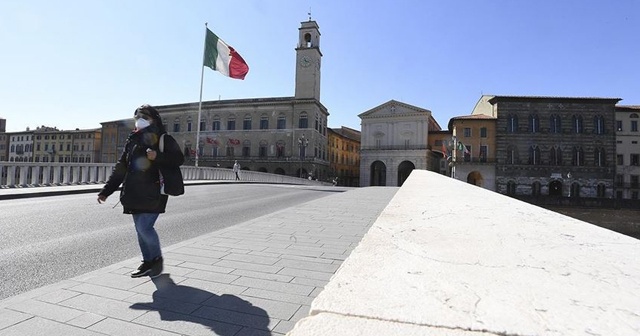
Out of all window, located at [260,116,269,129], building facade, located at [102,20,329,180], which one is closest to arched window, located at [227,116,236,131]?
building facade, located at [102,20,329,180]

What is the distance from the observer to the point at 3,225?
6227 millimetres

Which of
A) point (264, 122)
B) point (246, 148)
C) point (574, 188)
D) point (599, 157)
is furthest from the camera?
point (246, 148)

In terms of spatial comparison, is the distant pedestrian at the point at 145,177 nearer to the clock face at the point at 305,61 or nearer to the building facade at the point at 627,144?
the clock face at the point at 305,61

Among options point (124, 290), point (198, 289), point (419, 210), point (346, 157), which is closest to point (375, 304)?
point (198, 289)

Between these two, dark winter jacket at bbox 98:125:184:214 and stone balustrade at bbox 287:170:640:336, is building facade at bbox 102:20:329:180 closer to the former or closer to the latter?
dark winter jacket at bbox 98:125:184:214

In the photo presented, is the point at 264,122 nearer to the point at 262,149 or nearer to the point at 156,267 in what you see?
the point at 262,149

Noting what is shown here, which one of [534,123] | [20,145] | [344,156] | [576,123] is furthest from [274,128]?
[20,145]

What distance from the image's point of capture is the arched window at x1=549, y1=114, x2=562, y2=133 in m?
49.0

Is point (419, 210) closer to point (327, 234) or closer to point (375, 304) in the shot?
point (327, 234)

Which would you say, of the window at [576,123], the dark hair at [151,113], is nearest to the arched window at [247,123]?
the window at [576,123]

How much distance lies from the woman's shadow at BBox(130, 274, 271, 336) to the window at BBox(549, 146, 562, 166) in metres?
57.0

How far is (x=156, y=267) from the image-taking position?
3.54 metres

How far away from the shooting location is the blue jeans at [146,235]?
3.51 m

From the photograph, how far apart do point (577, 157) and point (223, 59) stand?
5002cm
